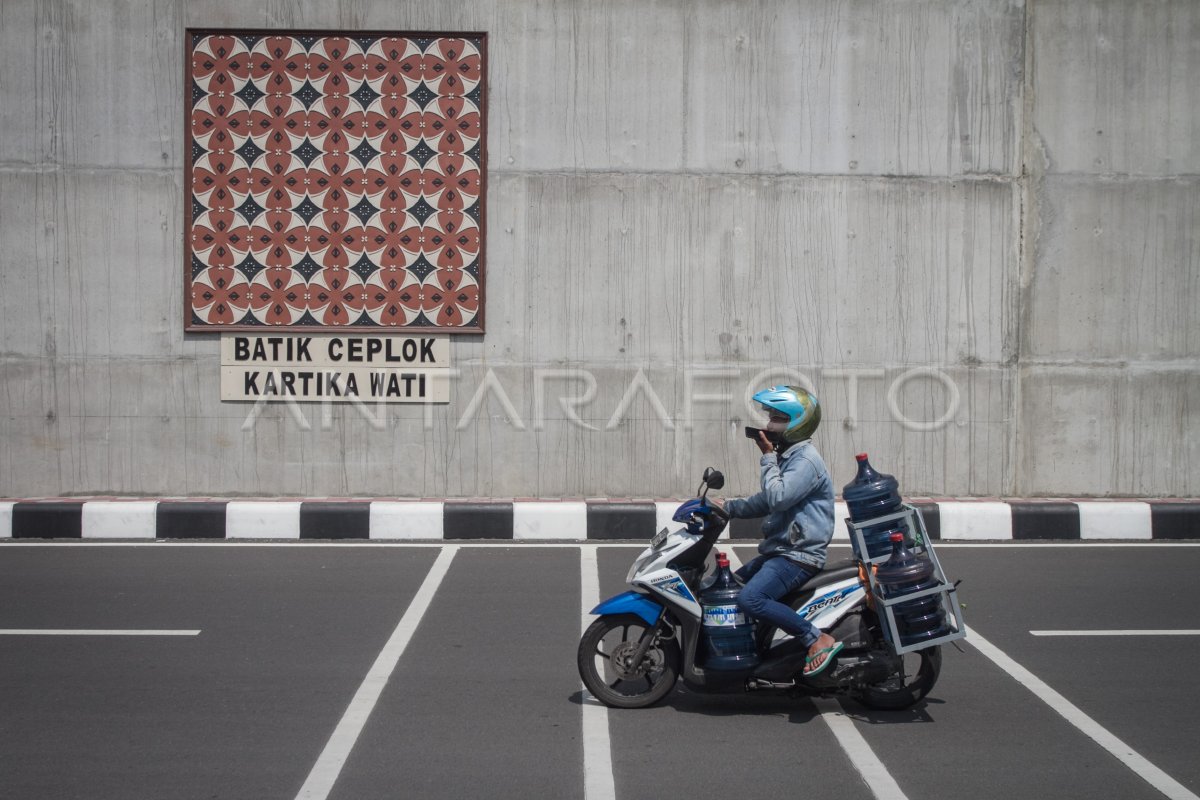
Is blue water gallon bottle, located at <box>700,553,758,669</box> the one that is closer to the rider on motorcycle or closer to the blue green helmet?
the rider on motorcycle

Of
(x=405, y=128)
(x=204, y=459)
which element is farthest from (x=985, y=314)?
(x=204, y=459)

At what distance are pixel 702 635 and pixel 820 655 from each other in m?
0.54

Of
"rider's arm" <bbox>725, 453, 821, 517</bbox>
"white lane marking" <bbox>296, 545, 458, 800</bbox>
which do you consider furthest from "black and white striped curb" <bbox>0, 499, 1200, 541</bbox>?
"rider's arm" <bbox>725, 453, 821, 517</bbox>

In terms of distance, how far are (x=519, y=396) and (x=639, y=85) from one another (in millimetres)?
2896

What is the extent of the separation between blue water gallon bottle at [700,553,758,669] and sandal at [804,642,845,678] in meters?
0.25

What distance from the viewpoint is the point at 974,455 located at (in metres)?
Answer: 11.0

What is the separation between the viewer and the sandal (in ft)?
17.8

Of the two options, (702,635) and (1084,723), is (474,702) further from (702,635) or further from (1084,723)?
(1084,723)

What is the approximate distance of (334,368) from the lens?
1083cm

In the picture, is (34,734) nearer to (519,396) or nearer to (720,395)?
(519,396)

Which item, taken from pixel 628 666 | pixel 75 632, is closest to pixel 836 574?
pixel 628 666

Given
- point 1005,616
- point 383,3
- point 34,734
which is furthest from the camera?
point 383,3

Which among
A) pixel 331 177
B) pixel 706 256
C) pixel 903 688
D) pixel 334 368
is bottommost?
pixel 903 688

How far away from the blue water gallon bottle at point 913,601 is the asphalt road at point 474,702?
41cm
